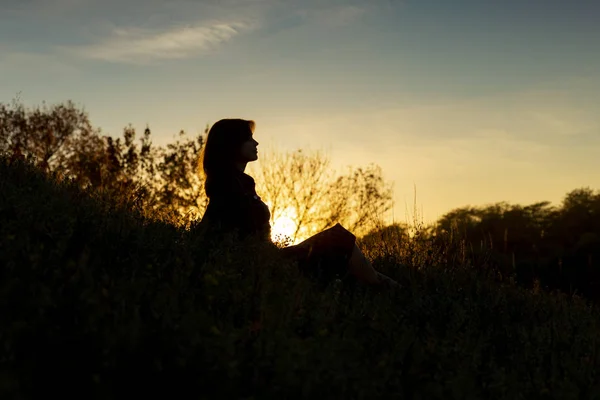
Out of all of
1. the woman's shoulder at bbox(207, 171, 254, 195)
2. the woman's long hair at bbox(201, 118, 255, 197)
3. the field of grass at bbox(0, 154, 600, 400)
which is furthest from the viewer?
the woman's long hair at bbox(201, 118, 255, 197)

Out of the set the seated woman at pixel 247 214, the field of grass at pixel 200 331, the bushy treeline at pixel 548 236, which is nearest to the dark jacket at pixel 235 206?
the seated woman at pixel 247 214

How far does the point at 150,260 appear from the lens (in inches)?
187

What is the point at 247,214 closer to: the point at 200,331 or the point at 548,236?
the point at 200,331

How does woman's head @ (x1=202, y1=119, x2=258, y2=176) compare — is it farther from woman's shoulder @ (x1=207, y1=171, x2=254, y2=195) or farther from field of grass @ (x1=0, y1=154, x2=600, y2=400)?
field of grass @ (x1=0, y1=154, x2=600, y2=400)

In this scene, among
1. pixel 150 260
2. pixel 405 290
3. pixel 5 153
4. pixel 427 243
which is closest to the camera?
pixel 150 260

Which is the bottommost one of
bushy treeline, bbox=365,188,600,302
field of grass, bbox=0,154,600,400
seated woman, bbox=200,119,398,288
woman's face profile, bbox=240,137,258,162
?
field of grass, bbox=0,154,600,400

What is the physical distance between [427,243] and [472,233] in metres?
28.8

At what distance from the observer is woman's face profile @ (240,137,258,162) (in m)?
7.58

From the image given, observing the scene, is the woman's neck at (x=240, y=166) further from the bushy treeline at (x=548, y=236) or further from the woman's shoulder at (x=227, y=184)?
the bushy treeline at (x=548, y=236)

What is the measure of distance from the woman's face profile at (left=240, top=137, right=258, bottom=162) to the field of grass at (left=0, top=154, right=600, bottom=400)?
1.70 meters

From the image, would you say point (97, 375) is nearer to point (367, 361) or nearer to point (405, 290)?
point (367, 361)

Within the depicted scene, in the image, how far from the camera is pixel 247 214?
707cm

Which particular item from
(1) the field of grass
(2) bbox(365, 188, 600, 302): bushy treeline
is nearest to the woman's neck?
(1) the field of grass

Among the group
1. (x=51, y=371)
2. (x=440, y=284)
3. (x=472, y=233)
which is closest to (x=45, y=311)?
(x=51, y=371)
